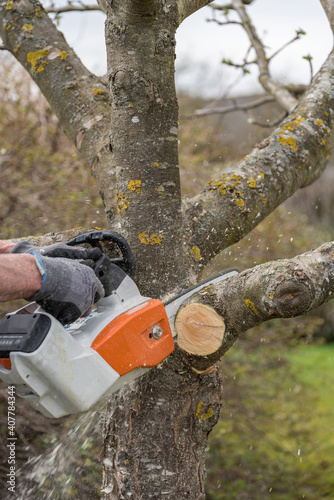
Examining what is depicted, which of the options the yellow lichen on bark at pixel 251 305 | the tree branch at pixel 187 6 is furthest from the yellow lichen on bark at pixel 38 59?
the yellow lichen on bark at pixel 251 305

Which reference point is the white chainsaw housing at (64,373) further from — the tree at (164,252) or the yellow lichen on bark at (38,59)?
the yellow lichen on bark at (38,59)

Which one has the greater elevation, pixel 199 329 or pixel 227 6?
pixel 227 6

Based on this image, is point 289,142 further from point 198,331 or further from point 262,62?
point 262,62

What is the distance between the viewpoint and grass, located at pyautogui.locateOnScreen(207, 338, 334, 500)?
15.1 feet

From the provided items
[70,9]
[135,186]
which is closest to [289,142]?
[135,186]

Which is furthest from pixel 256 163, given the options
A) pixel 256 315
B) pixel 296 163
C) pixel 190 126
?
pixel 190 126

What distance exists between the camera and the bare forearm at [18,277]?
125 centimetres

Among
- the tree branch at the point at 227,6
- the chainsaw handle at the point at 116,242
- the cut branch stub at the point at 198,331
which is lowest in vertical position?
the cut branch stub at the point at 198,331

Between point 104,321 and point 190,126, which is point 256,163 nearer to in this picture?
point 104,321

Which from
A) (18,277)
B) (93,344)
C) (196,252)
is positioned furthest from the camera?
(196,252)

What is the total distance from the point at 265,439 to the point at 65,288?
4115 mm

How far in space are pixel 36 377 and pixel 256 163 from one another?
1163 mm

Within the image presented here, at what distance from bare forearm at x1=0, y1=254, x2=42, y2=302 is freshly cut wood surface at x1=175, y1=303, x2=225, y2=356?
0.50m

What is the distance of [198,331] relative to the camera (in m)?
1.58
